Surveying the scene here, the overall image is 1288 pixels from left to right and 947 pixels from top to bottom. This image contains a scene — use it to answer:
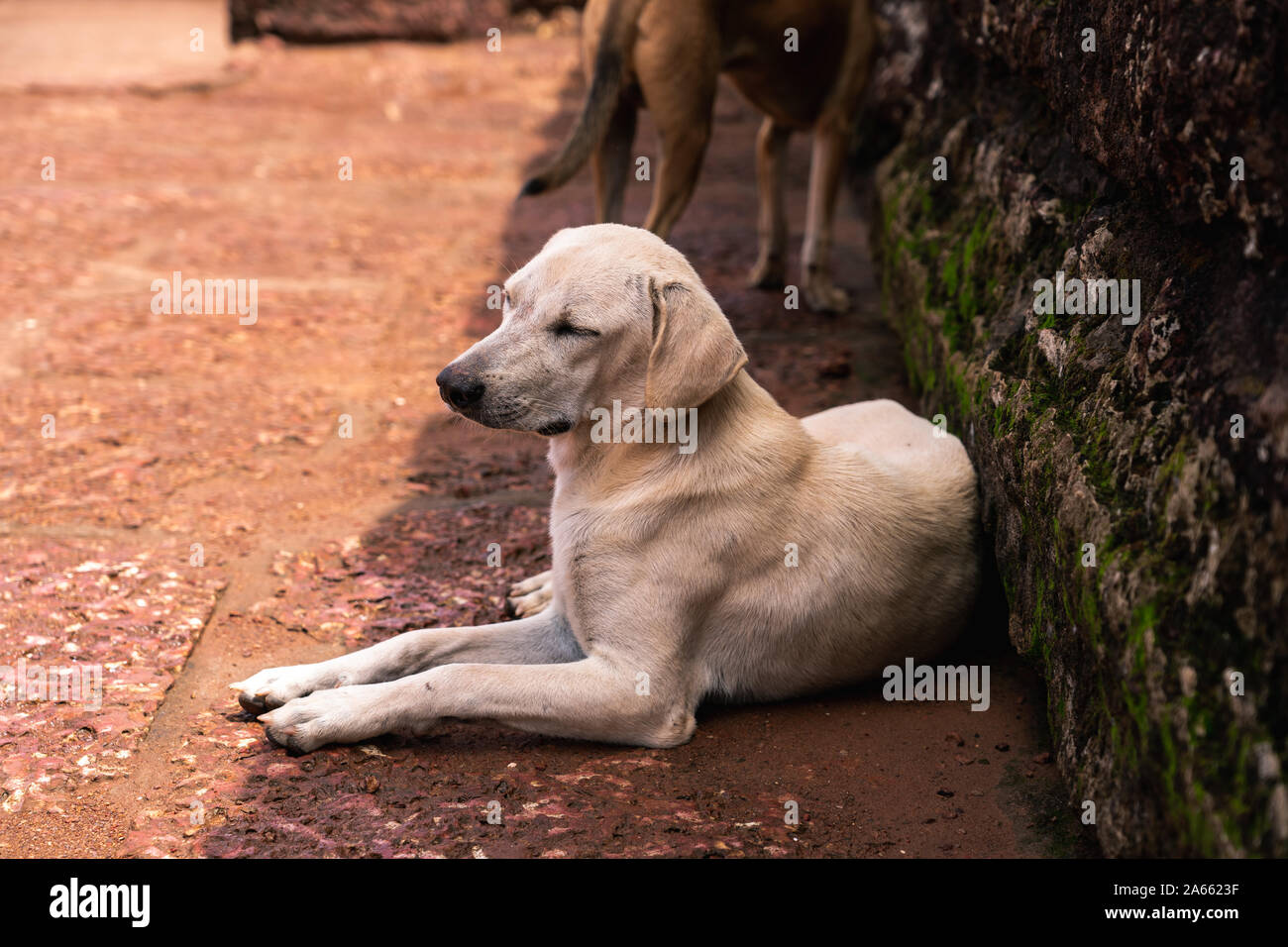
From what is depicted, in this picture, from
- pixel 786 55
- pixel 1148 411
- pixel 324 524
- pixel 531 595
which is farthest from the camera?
pixel 786 55

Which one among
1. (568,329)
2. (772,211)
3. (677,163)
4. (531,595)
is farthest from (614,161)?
(568,329)

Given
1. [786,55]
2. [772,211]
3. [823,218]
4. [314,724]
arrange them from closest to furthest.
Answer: [314,724], [786,55], [823,218], [772,211]

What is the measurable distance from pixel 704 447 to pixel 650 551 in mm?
326

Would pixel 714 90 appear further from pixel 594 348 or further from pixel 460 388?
pixel 460 388

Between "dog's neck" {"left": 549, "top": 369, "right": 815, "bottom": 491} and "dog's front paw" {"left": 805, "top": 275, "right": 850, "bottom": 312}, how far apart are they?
3256 mm

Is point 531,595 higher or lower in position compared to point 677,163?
lower

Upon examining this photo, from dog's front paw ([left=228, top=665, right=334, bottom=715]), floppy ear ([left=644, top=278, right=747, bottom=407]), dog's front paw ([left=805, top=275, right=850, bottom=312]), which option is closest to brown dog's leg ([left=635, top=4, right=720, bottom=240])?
dog's front paw ([left=805, top=275, right=850, bottom=312])

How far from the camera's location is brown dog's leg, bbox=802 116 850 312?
22.3ft

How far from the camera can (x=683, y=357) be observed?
11.3 ft

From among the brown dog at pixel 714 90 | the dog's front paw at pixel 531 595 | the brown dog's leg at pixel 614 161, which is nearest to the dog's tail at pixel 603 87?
the brown dog at pixel 714 90

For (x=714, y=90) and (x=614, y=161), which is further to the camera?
(x=614, y=161)

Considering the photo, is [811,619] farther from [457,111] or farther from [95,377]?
[457,111]

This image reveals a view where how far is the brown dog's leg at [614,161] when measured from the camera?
6305 millimetres

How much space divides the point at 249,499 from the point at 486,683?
1.94 metres
